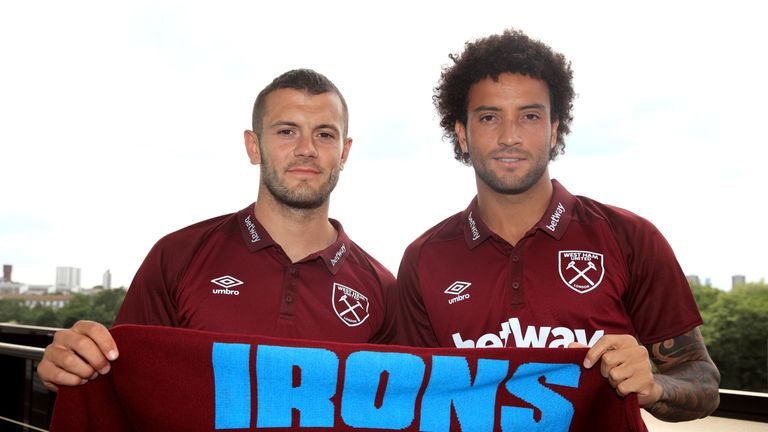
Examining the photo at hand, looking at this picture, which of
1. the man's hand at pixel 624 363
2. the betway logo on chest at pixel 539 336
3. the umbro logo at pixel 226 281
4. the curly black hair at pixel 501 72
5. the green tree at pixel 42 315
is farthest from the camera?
the green tree at pixel 42 315

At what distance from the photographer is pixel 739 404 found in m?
2.65

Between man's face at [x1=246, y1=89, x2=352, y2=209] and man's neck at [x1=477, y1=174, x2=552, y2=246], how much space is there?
1.68 ft

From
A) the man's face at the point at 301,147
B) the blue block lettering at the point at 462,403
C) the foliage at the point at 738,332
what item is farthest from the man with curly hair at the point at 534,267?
the foliage at the point at 738,332

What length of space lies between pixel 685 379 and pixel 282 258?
1.18 meters

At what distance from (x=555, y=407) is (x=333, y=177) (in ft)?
3.11

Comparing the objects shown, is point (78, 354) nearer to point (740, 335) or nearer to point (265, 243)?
point (265, 243)

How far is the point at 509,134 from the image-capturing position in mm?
1919

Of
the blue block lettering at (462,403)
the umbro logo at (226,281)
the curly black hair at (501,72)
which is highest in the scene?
the curly black hair at (501,72)

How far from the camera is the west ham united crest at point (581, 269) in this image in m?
1.83

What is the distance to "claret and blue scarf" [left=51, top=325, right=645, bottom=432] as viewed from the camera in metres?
1.51

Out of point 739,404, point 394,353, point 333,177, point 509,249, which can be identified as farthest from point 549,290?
point 739,404

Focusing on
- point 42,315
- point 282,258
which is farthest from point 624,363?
point 42,315

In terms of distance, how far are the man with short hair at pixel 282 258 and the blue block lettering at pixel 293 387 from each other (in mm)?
258

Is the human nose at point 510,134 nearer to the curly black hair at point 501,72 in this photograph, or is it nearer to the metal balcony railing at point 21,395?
the curly black hair at point 501,72
